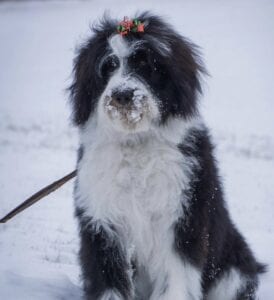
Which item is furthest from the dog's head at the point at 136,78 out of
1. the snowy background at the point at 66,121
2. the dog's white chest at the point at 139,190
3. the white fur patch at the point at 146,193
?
the snowy background at the point at 66,121

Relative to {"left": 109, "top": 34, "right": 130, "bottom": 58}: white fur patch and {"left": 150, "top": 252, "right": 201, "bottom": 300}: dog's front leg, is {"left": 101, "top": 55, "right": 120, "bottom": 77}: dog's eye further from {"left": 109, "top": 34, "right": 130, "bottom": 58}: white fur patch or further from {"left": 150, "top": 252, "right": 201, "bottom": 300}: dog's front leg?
{"left": 150, "top": 252, "right": 201, "bottom": 300}: dog's front leg

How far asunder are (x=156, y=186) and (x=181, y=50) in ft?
3.23

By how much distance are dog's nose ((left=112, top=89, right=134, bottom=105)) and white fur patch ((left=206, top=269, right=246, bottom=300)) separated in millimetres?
1569

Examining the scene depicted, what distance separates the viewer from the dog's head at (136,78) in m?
3.38

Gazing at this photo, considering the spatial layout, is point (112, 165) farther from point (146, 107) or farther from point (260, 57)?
point (260, 57)

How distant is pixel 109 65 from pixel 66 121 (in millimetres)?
12361

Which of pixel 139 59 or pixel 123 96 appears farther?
pixel 139 59

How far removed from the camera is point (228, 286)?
396 cm

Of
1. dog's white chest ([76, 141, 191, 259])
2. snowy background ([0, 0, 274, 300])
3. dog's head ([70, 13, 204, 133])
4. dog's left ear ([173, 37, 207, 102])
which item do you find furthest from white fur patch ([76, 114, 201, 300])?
snowy background ([0, 0, 274, 300])

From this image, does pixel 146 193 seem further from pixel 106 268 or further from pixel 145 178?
pixel 106 268

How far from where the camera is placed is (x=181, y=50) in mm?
3754

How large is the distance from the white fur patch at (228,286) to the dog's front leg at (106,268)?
2.46 feet

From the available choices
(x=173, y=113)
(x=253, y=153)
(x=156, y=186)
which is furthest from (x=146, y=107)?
(x=253, y=153)

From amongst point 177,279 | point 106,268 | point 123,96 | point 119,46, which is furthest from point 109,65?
point 177,279
